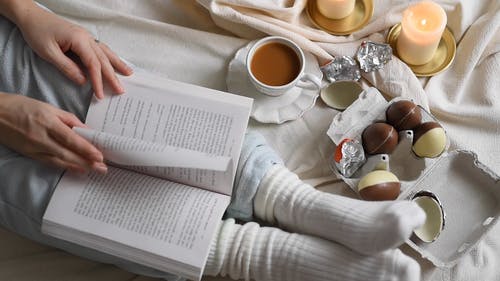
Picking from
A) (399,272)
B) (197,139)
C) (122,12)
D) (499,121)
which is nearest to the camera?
(399,272)

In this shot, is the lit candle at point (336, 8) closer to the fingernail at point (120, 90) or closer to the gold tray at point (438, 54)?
the gold tray at point (438, 54)

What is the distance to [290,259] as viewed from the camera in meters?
0.74

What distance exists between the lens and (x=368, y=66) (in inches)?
37.4

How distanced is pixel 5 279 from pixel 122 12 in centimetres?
51

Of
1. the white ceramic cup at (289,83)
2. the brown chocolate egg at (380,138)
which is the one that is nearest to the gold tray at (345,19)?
the white ceramic cup at (289,83)

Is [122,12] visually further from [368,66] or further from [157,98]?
[368,66]

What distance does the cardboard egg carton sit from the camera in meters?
0.84

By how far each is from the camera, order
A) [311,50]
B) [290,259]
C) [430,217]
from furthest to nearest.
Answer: [311,50], [430,217], [290,259]

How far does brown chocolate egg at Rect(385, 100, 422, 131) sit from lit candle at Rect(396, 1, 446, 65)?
12 centimetres

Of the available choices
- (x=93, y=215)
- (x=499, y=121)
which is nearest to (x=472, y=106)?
(x=499, y=121)

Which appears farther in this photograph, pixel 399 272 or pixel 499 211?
pixel 499 211

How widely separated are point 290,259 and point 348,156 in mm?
211

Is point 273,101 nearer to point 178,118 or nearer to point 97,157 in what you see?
point 178,118

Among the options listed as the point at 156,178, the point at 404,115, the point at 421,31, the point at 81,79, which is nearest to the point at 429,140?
the point at 404,115
